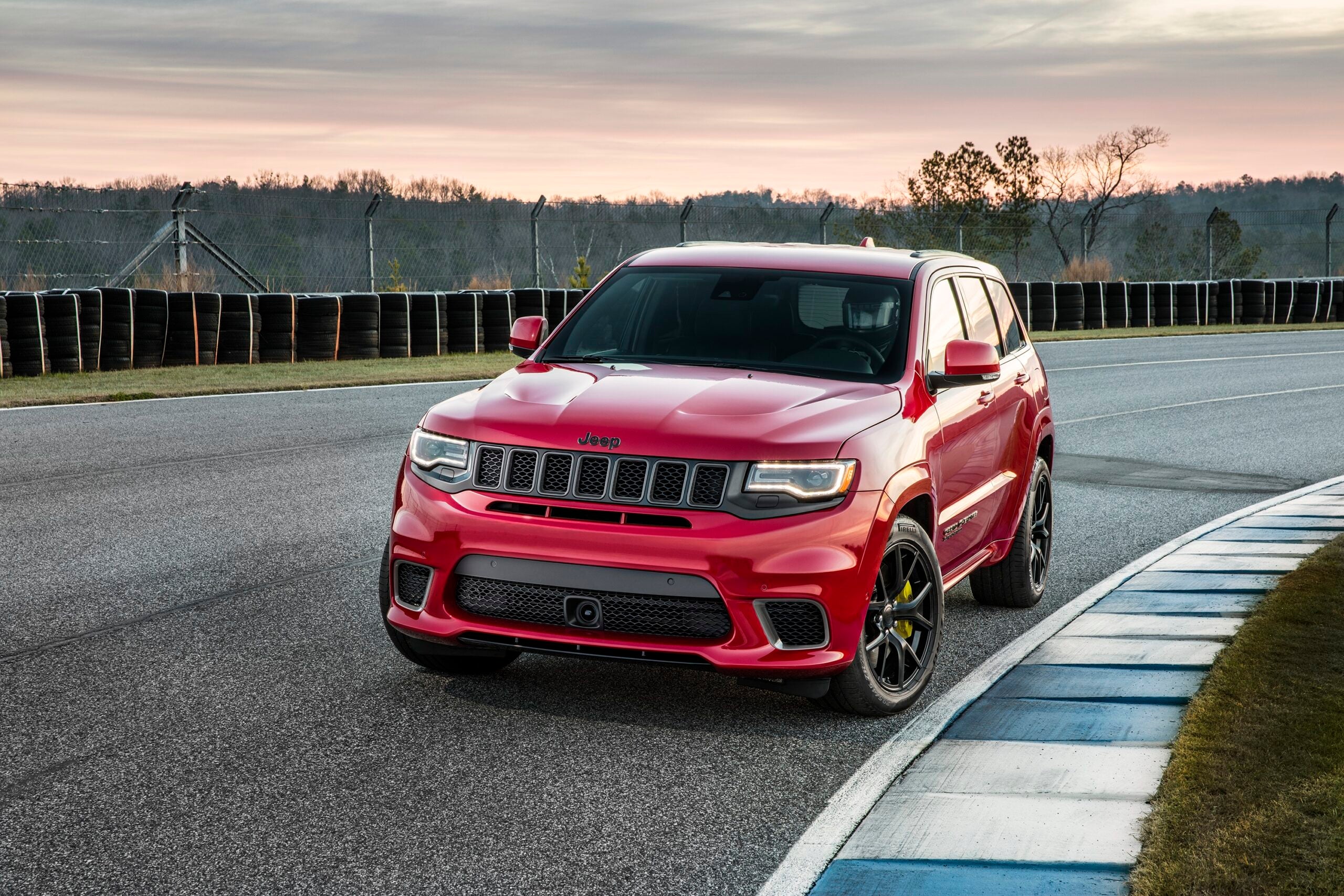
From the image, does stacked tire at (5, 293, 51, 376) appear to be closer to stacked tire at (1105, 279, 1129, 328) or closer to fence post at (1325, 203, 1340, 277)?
stacked tire at (1105, 279, 1129, 328)

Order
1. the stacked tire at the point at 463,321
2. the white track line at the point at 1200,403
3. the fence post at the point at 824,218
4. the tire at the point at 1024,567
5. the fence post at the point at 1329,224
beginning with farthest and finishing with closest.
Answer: the fence post at the point at 1329,224 < the fence post at the point at 824,218 < the stacked tire at the point at 463,321 < the white track line at the point at 1200,403 < the tire at the point at 1024,567

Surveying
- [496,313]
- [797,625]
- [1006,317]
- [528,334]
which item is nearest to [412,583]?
[797,625]

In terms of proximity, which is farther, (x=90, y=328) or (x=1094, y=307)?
(x=1094, y=307)

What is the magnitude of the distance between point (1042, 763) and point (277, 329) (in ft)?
58.8

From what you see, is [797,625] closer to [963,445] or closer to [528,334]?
[963,445]

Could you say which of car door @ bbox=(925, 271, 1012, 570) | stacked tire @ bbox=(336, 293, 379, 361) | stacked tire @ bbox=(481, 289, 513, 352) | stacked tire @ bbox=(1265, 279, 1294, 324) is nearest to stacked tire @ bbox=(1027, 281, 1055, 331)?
stacked tire @ bbox=(1265, 279, 1294, 324)

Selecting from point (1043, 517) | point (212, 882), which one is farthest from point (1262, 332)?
point (212, 882)

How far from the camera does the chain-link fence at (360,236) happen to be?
27969 mm

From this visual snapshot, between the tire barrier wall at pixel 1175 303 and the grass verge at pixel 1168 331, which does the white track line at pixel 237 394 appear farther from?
the tire barrier wall at pixel 1175 303

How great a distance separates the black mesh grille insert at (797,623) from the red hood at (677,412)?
20.0 inches

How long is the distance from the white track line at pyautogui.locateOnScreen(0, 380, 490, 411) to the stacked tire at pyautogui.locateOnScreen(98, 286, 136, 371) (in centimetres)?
284

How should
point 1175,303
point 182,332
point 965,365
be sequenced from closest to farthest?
point 965,365 < point 182,332 < point 1175,303

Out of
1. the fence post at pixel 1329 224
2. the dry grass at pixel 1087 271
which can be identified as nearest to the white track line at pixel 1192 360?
the dry grass at pixel 1087 271

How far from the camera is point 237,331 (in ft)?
67.8
